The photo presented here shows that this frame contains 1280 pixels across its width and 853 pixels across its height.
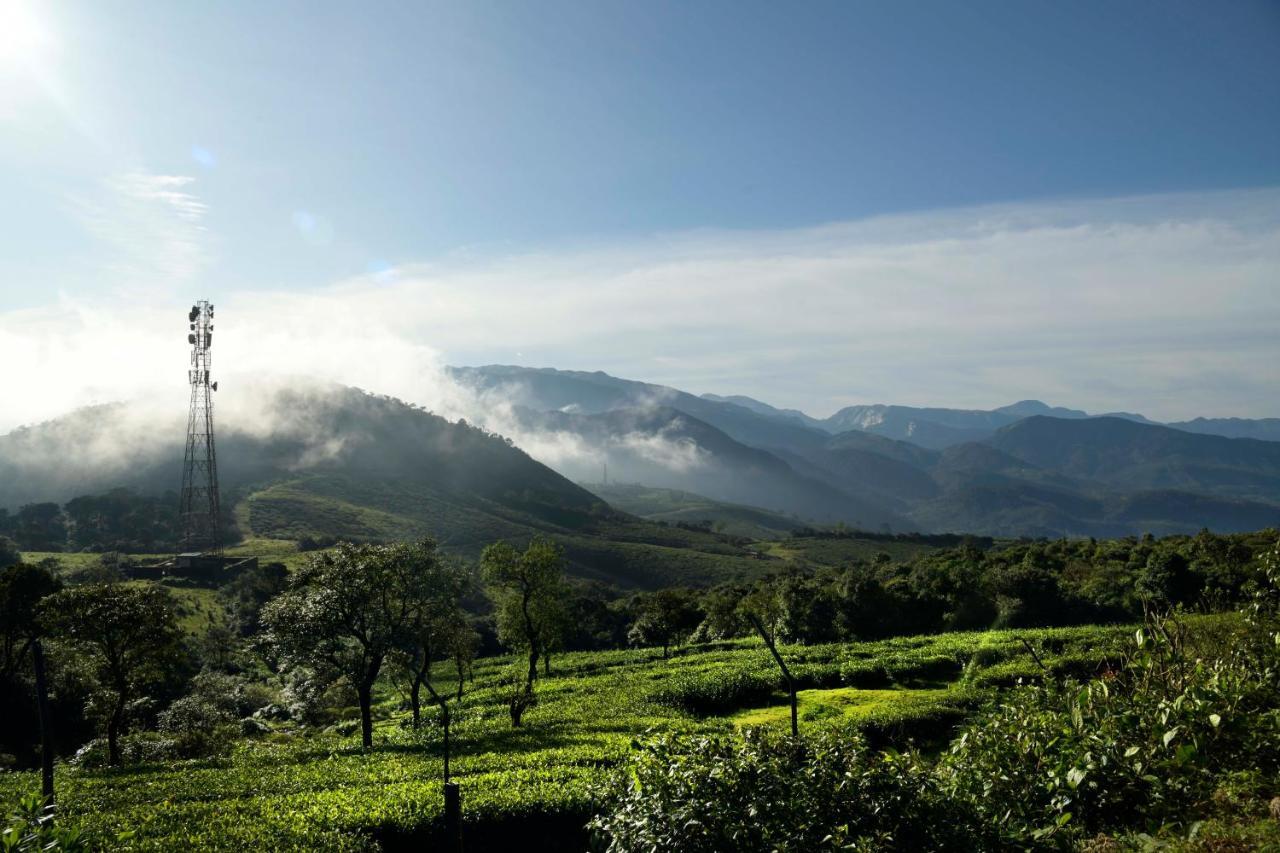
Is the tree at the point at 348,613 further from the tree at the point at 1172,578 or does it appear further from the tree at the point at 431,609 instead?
the tree at the point at 1172,578

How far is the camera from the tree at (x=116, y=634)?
31109mm

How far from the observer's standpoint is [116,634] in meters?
31.9

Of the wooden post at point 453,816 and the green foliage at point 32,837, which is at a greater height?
the green foliage at point 32,837

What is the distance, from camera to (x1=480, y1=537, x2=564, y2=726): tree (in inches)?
1687

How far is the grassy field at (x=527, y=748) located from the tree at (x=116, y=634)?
3.65m

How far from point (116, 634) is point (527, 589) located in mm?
19907

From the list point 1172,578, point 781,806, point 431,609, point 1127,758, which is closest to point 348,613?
point 431,609

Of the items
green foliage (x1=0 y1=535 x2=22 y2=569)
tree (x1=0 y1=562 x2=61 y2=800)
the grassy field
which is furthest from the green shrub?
green foliage (x1=0 y1=535 x2=22 y2=569)

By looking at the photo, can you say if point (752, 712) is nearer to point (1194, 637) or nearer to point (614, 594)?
point (1194, 637)

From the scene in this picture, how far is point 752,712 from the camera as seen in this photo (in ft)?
116

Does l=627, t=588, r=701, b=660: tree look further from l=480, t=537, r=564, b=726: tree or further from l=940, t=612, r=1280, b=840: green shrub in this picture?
l=940, t=612, r=1280, b=840: green shrub

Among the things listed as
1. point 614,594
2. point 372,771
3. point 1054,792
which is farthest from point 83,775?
point 614,594

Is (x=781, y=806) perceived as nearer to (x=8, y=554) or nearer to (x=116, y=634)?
(x=116, y=634)

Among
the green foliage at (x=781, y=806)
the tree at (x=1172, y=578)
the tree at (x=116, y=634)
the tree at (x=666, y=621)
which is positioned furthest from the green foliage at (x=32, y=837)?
the tree at (x=1172, y=578)
